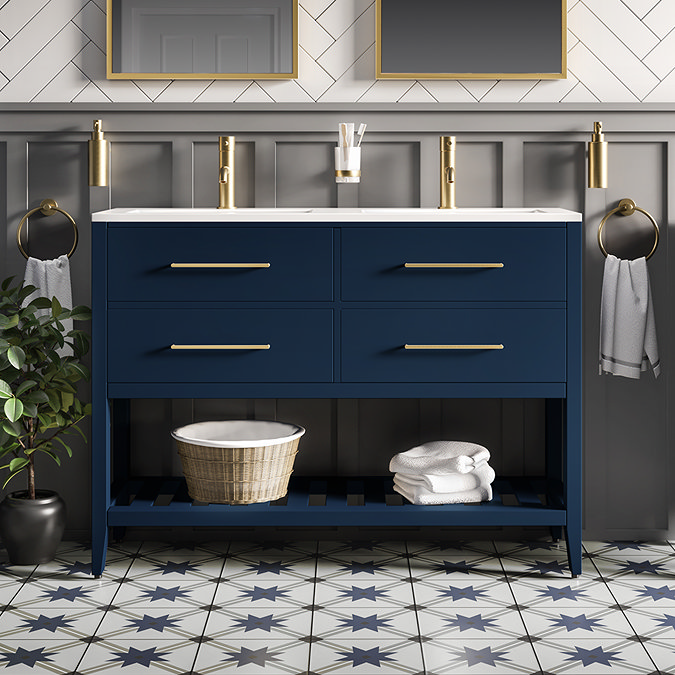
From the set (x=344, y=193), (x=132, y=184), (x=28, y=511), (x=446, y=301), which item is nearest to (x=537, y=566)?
(x=446, y=301)

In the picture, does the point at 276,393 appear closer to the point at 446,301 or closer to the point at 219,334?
the point at 219,334

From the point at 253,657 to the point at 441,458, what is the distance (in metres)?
0.85

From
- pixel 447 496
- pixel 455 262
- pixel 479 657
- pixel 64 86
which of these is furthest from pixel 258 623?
pixel 64 86

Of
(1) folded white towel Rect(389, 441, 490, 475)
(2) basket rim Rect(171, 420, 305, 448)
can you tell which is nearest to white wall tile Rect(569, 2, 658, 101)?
(1) folded white towel Rect(389, 441, 490, 475)

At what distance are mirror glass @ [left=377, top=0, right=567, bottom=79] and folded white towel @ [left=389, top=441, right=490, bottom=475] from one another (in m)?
1.15

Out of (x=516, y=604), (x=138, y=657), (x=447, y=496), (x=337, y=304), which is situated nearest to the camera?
(x=138, y=657)

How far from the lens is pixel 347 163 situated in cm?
271

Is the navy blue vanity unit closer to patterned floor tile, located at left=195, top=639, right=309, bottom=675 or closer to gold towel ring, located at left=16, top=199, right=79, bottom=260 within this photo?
gold towel ring, located at left=16, top=199, right=79, bottom=260

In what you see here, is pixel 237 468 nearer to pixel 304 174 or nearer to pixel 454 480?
pixel 454 480

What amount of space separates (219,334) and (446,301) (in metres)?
0.61

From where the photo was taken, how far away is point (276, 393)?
7.99ft

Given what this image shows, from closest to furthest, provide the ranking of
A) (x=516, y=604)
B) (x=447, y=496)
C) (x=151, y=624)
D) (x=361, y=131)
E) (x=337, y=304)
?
(x=151, y=624) < (x=516, y=604) < (x=337, y=304) < (x=447, y=496) < (x=361, y=131)

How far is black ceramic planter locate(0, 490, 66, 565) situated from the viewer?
8.42 feet

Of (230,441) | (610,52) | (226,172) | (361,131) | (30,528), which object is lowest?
(30,528)
